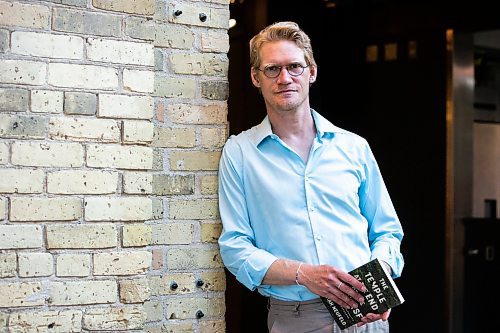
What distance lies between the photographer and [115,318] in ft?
8.39

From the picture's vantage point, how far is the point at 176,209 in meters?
2.75

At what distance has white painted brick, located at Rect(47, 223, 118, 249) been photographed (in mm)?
2467

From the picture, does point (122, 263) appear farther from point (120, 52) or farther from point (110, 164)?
point (120, 52)

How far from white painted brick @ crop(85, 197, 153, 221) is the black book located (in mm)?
605

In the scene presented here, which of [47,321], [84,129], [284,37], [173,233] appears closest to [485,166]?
[284,37]

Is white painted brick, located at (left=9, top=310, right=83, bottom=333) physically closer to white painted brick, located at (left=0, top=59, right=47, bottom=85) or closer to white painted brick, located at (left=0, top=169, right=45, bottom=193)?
white painted brick, located at (left=0, top=169, right=45, bottom=193)

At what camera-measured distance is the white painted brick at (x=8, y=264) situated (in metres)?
2.41

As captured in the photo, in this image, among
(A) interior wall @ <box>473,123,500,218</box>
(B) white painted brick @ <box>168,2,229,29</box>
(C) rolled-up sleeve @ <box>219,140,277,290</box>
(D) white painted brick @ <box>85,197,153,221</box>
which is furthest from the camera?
(A) interior wall @ <box>473,123,500,218</box>

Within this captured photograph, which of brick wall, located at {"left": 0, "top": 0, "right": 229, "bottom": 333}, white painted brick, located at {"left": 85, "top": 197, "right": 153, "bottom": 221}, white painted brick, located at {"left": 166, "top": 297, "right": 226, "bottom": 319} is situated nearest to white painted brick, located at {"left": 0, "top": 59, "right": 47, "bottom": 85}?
brick wall, located at {"left": 0, "top": 0, "right": 229, "bottom": 333}

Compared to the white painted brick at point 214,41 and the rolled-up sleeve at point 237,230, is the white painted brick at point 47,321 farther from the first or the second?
the white painted brick at point 214,41

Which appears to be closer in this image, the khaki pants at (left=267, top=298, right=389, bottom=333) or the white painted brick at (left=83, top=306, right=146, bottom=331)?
the white painted brick at (left=83, top=306, right=146, bottom=331)

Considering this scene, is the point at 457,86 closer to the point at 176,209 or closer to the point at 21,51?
the point at 176,209

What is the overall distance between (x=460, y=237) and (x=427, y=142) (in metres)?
0.69

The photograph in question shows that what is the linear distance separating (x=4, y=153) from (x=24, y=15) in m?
0.38
